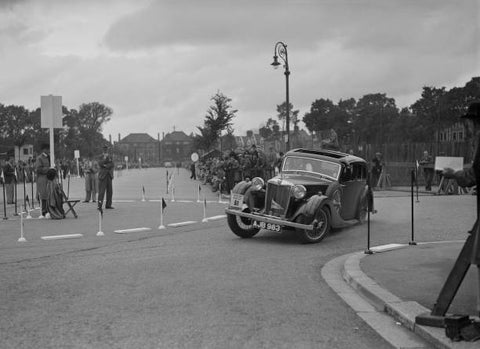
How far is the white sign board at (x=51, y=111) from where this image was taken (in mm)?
18334

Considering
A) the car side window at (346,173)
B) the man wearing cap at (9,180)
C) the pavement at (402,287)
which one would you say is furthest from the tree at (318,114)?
the pavement at (402,287)

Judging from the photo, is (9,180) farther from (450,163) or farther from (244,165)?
(450,163)

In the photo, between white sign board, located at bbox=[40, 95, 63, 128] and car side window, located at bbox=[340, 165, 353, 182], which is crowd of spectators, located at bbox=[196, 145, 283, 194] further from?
car side window, located at bbox=[340, 165, 353, 182]

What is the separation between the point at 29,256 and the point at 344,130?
91.8 meters

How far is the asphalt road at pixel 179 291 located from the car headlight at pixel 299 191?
0.96m

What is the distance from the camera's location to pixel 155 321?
17.9ft

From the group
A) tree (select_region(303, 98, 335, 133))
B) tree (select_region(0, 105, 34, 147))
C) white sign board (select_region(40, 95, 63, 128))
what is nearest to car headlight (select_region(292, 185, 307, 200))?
white sign board (select_region(40, 95, 63, 128))

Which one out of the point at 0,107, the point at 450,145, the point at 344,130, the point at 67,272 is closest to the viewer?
the point at 67,272

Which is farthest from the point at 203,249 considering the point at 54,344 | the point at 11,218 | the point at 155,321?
the point at 11,218

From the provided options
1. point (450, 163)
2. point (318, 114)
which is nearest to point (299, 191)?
point (450, 163)

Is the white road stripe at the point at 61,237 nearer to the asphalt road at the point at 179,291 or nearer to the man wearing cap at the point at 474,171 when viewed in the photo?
the asphalt road at the point at 179,291

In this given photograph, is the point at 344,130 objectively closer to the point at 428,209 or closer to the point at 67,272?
the point at 428,209

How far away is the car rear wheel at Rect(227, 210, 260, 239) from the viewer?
11.6 m

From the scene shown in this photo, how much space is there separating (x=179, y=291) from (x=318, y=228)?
15.9ft
